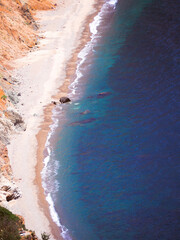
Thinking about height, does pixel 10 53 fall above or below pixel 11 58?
above

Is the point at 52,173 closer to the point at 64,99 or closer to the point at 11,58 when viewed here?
the point at 64,99

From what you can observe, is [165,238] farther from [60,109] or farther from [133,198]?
[60,109]

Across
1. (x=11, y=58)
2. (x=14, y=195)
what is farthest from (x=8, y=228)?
(x=11, y=58)

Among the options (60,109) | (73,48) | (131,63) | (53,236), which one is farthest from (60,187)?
(73,48)

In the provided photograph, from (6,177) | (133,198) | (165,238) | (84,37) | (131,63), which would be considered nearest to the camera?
(165,238)

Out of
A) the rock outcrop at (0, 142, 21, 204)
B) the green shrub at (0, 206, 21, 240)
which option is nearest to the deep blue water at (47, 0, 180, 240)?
the rock outcrop at (0, 142, 21, 204)
